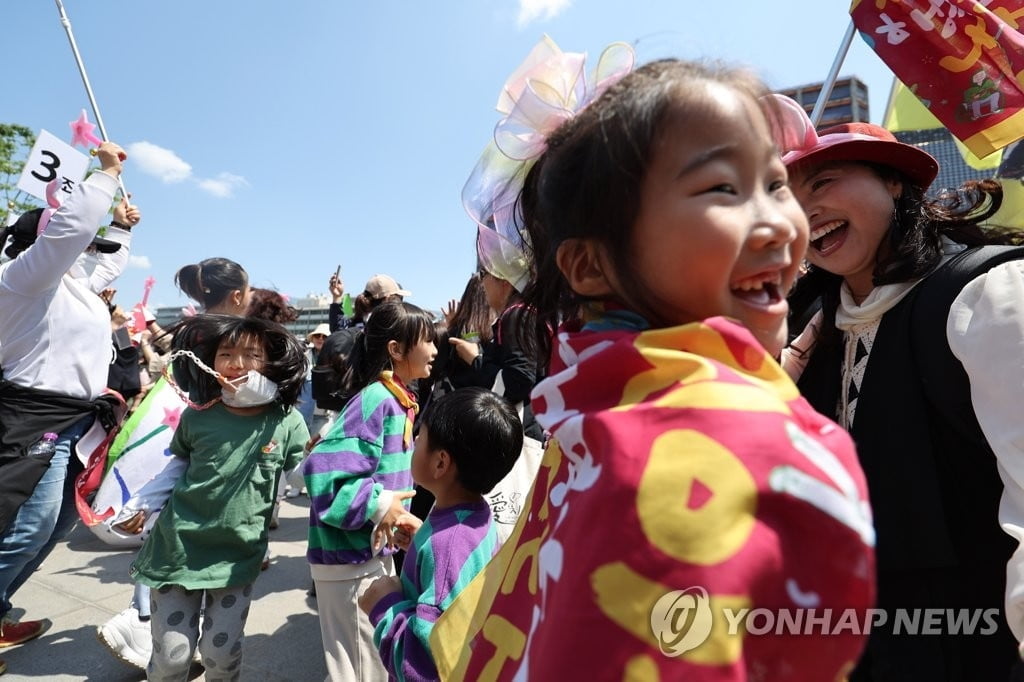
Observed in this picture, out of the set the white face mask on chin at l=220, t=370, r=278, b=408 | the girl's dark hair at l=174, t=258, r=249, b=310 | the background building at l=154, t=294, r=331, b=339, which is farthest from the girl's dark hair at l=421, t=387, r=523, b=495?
the background building at l=154, t=294, r=331, b=339

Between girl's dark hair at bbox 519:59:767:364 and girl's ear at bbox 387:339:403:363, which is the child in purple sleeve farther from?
girl's dark hair at bbox 519:59:767:364

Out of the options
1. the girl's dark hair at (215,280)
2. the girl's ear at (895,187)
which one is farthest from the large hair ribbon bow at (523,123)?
the girl's dark hair at (215,280)

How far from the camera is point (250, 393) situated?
7.79 feet

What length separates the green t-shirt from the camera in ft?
7.20

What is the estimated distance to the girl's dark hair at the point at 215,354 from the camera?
248cm

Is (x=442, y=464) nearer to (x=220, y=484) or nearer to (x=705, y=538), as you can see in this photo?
(x=220, y=484)

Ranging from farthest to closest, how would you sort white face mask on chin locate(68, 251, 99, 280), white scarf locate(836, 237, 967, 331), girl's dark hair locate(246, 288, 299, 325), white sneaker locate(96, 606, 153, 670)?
girl's dark hair locate(246, 288, 299, 325) < white face mask on chin locate(68, 251, 99, 280) < white sneaker locate(96, 606, 153, 670) < white scarf locate(836, 237, 967, 331)

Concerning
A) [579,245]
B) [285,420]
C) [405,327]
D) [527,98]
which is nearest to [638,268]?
[579,245]

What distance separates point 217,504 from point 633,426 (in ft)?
7.25

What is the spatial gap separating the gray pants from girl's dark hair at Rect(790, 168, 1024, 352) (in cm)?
222

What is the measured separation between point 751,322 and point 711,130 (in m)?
0.23

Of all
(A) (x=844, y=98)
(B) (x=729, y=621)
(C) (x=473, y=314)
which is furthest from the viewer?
(A) (x=844, y=98)

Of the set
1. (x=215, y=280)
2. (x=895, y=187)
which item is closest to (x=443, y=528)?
(x=895, y=187)

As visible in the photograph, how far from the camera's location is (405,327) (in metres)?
2.54
